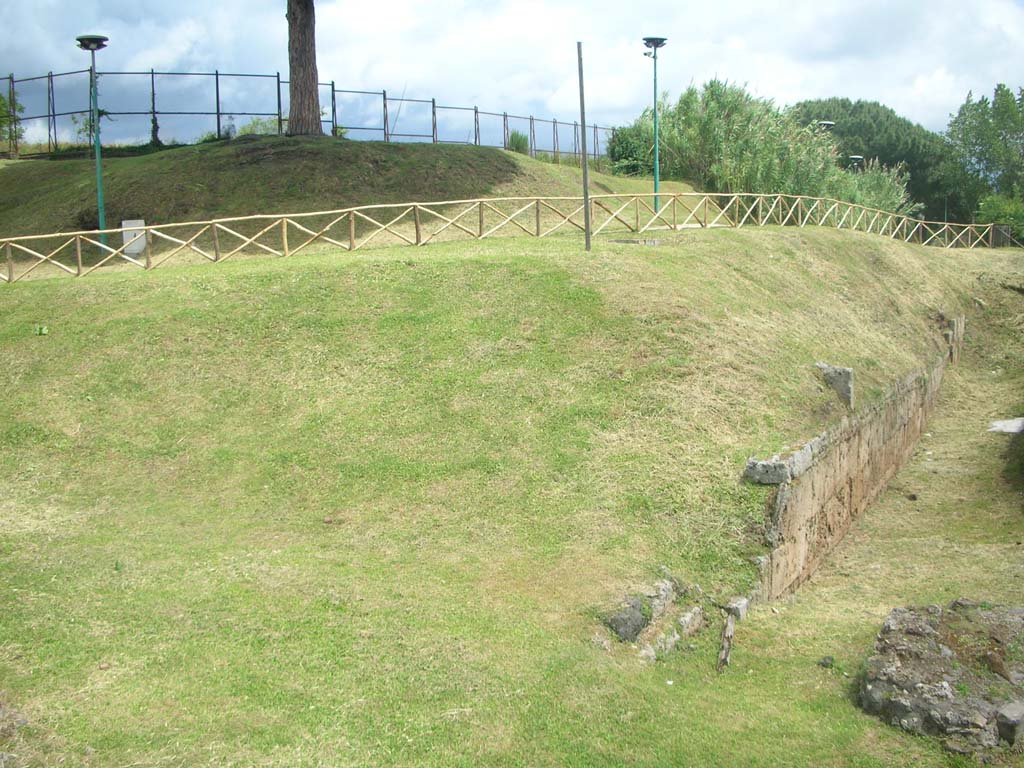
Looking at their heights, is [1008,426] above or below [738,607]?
above

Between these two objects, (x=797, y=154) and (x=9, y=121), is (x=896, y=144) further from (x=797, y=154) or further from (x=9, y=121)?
(x=9, y=121)

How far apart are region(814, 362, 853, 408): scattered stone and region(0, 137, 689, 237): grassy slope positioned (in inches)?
→ 639

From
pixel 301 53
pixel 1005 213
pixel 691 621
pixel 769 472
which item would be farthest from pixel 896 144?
pixel 691 621

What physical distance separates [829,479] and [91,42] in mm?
19431

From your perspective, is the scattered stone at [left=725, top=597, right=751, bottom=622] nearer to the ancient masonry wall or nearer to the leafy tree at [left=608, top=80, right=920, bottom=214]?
the ancient masonry wall

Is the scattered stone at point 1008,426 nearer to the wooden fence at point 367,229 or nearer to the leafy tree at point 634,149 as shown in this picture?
the wooden fence at point 367,229

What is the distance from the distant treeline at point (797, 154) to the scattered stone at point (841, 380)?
22.6 m

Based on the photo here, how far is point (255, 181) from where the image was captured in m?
27.9

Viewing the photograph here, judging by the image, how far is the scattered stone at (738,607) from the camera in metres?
9.80

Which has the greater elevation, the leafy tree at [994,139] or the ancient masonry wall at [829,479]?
the leafy tree at [994,139]

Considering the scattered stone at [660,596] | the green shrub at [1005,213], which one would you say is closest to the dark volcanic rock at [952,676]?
the scattered stone at [660,596]

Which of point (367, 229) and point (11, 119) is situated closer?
point (367, 229)

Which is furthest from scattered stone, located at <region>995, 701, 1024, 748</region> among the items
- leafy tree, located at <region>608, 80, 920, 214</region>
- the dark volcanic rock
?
leafy tree, located at <region>608, 80, 920, 214</region>

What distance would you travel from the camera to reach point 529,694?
305 inches
